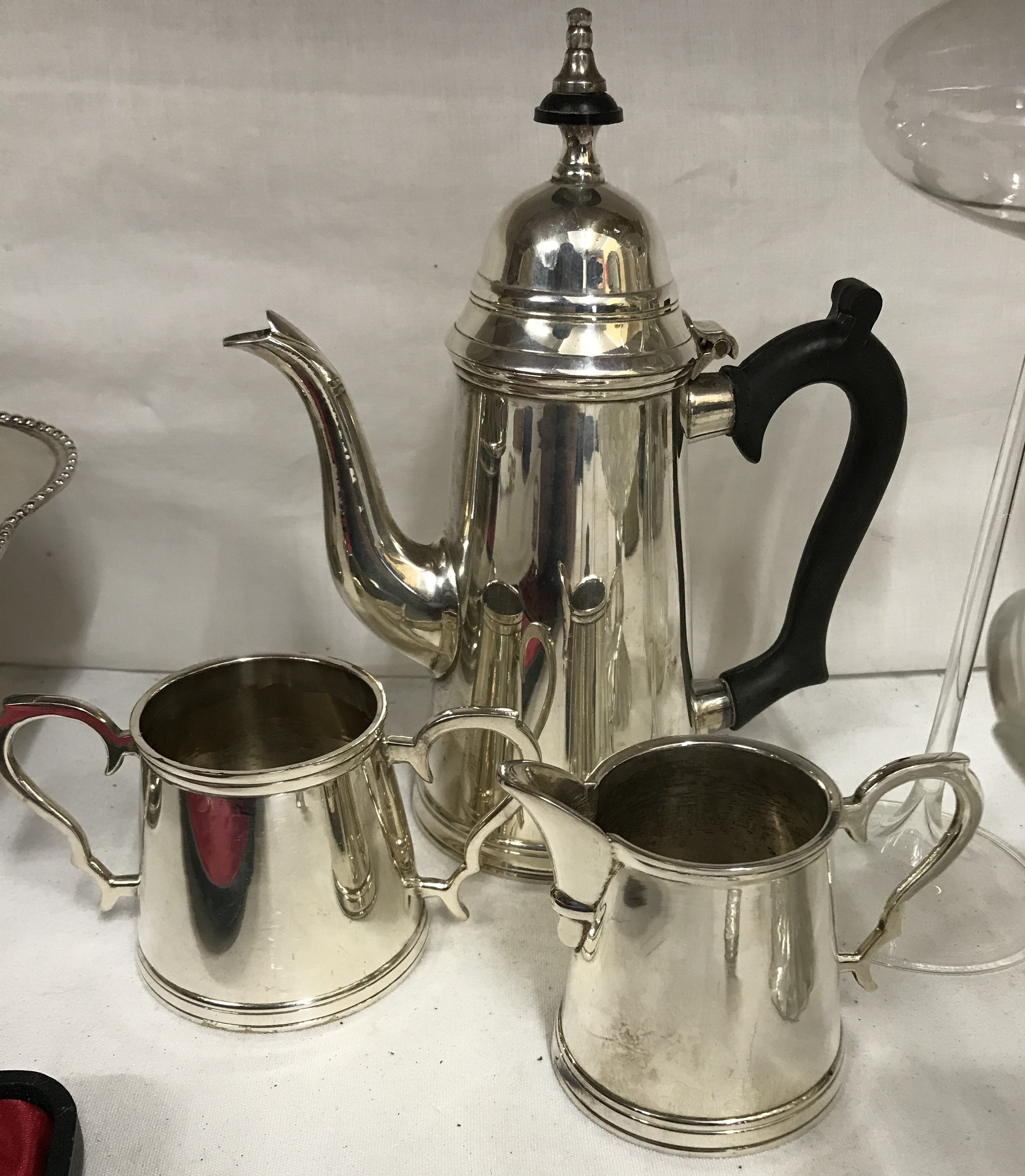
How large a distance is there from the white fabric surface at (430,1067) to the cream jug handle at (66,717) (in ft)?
0.17

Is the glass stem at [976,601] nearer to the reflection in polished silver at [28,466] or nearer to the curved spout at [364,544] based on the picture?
the curved spout at [364,544]

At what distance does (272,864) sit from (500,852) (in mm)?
153

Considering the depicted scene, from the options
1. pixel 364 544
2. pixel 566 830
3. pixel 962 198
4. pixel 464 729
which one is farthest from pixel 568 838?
Answer: pixel 962 198

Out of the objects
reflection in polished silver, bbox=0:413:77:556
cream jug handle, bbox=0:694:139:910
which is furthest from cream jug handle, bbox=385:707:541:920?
reflection in polished silver, bbox=0:413:77:556

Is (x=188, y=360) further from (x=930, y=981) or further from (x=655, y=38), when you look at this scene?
(x=930, y=981)

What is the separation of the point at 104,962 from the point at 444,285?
16.4 inches

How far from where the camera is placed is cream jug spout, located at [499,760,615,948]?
41 centimetres

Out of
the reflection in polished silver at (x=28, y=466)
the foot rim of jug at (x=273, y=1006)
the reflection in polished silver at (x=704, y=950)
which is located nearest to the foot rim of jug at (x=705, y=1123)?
the reflection in polished silver at (x=704, y=950)

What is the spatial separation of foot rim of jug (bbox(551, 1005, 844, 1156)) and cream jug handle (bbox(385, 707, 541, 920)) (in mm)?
100

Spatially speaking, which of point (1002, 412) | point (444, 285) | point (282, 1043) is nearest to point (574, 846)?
point (282, 1043)

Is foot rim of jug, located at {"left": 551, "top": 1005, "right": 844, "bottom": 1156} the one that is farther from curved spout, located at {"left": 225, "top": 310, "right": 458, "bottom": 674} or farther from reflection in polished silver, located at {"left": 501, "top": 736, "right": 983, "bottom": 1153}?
curved spout, located at {"left": 225, "top": 310, "right": 458, "bottom": 674}

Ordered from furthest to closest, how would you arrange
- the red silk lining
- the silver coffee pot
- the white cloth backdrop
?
1. the white cloth backdrop
2. the silver coffee pot
3. the red silk lining

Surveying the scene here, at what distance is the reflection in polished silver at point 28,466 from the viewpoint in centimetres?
59

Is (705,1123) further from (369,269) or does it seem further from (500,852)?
(369,269)
